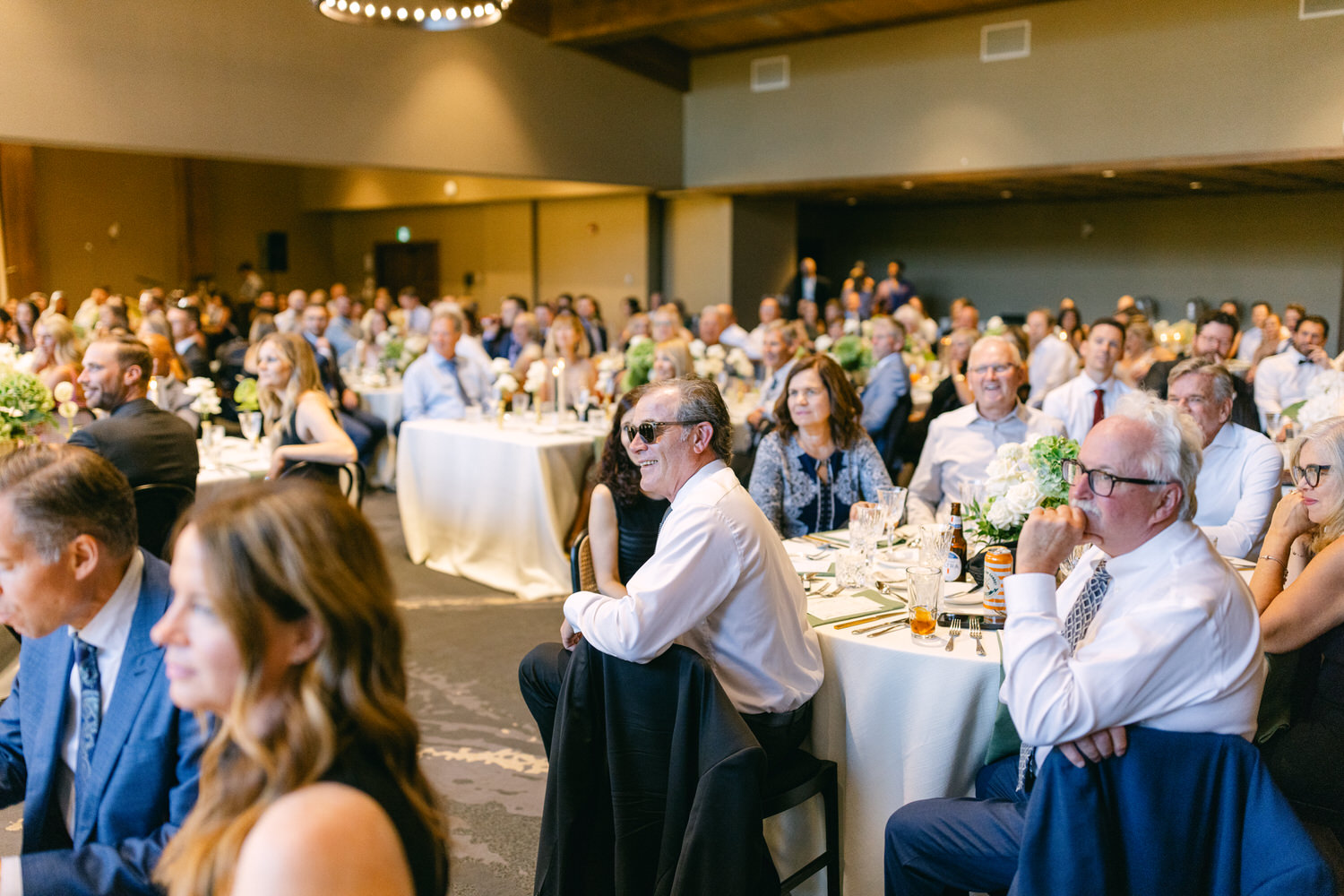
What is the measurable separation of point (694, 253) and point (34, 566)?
13512mm

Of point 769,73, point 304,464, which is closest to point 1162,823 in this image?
point 304,464

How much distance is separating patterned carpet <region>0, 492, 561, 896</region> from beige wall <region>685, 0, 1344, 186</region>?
8.75 m

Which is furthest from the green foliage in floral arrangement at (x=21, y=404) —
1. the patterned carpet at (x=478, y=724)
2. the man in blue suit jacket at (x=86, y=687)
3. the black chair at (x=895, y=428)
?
the black chair at (x=895, y=428)

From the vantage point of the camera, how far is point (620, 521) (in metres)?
3.35

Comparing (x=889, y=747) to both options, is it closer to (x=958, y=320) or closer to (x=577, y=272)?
(x=958, y=320)

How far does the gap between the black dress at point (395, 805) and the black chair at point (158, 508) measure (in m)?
2.87

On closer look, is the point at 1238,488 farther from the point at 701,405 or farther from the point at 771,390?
the point at 771,390

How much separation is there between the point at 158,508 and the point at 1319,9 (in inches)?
432

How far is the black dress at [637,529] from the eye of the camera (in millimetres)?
3334

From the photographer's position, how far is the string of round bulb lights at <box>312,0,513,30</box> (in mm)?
5352

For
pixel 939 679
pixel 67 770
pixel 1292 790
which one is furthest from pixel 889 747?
pixel 67 770

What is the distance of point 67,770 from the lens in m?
1.68

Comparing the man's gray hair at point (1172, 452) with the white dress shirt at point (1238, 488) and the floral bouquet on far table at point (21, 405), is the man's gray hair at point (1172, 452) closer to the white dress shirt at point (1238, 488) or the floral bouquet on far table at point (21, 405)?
the white dress shirt at point (1238, 488)

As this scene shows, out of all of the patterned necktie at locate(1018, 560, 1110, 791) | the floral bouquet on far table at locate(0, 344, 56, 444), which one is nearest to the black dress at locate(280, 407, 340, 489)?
the floral bouquet on far table at locate(0, 344, 56, 444)
